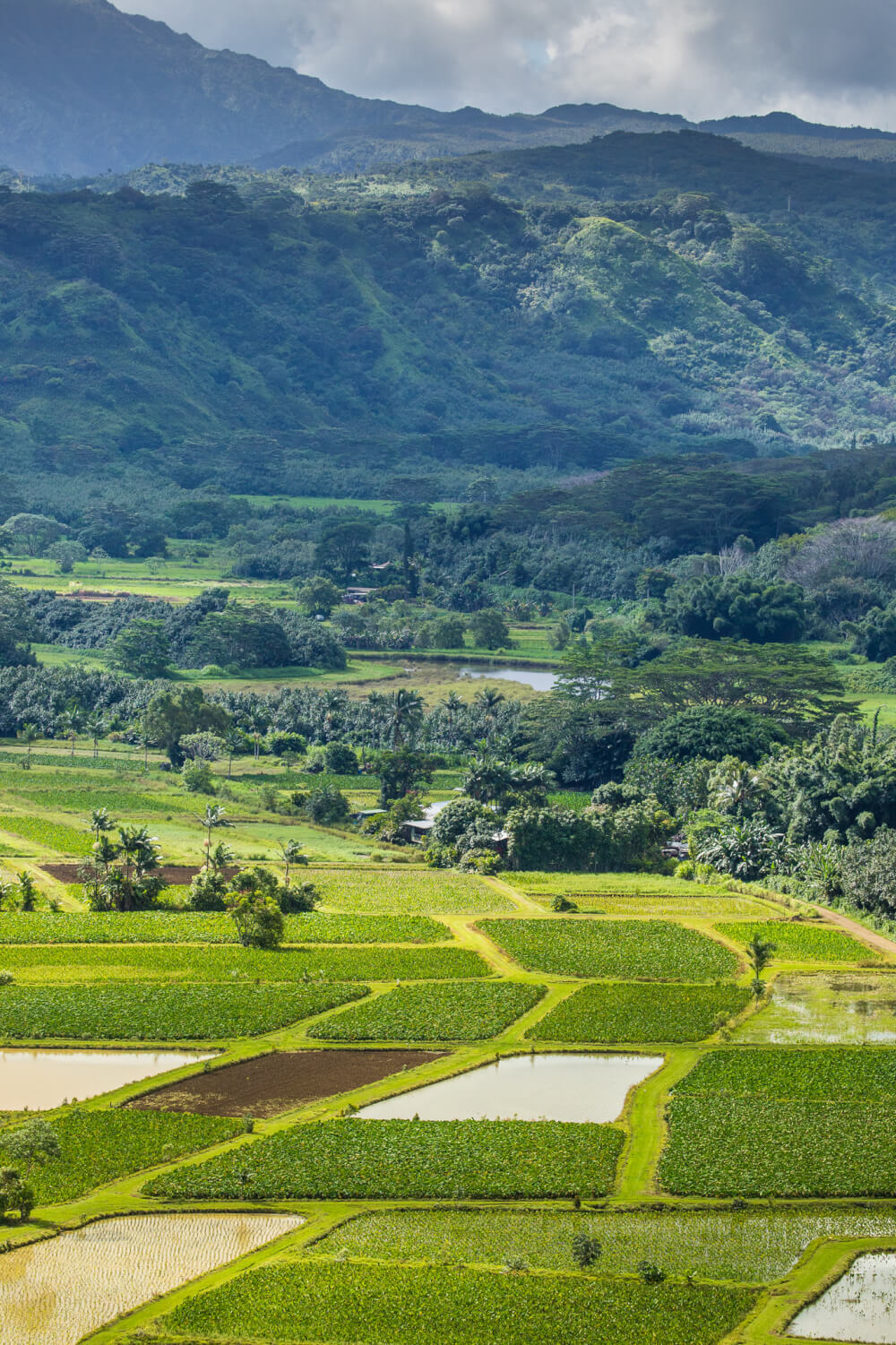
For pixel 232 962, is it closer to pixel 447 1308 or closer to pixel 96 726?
pixel 447 1308

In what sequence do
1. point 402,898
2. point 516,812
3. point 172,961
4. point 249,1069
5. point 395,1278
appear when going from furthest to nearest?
1. point 516,812
2. point 402,898
3. point 172,961
4. point 249,1069
5. point 395,1278

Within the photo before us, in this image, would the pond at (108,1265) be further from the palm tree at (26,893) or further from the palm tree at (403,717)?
the palm tree at (403,717)

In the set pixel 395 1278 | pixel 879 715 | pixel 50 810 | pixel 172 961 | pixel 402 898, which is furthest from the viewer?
pixel 879 715

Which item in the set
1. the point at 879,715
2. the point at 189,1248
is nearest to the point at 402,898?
the point at 189,1248

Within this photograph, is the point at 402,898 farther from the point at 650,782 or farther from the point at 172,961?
the point at 650,782

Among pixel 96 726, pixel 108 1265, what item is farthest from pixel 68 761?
pixel 108 1265

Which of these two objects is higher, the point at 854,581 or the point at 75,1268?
the point at 854,581

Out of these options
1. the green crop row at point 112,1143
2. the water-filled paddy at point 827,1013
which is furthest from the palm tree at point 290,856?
the green crop row at point 112,1143
